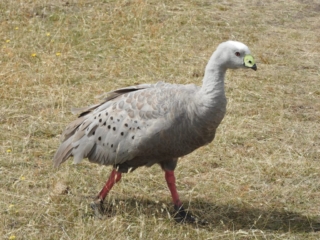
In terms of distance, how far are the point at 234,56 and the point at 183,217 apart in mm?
1552

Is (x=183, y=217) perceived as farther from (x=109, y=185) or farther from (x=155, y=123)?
(x=155, y=123)

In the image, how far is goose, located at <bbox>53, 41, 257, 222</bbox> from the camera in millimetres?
5977

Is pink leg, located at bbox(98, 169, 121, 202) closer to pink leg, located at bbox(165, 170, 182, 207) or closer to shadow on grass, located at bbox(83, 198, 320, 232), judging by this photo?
shadow on grass, located at bbox(83, 198, 320, 232)

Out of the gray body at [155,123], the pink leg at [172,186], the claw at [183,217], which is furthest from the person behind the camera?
the pink leg at [172,186]

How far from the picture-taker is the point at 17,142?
784 centimetres

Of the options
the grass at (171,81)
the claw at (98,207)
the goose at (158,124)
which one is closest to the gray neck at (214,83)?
the goose at (158,124)

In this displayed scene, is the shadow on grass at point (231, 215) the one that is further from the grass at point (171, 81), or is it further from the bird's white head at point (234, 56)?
Answer: the bird's white head at point (234, 56)

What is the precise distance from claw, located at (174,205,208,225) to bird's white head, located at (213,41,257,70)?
55.2 inches

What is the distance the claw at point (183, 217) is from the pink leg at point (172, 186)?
0.16 feet

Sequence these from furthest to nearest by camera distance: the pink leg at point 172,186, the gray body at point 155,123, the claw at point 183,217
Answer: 1. the pink leg at point 172,186
2. the claw at point 183,217
3. the gray body at point 155,123

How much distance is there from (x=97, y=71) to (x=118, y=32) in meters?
1.46

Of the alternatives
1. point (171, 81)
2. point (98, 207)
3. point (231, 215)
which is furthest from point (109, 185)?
point (171, 81)

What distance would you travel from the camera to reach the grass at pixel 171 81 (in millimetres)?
6363

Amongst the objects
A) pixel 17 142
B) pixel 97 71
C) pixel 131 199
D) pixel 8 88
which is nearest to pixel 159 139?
pixel 131 199
